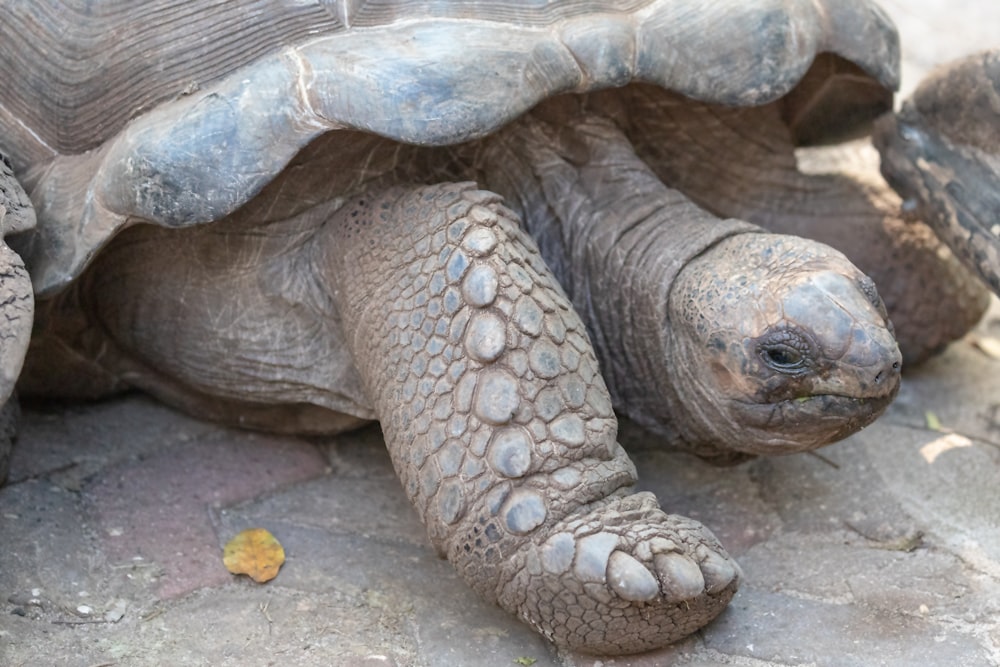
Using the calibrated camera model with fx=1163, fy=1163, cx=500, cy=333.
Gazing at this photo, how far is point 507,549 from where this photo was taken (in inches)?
81.2

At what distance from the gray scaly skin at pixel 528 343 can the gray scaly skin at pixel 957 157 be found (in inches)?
26.9

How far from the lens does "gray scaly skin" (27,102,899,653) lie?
206 cm

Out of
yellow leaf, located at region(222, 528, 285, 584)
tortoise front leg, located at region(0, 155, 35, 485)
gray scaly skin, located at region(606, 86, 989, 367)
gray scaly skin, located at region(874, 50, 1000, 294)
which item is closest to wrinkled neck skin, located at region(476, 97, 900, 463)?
gray scaly skin, located at region(606, 86, 989, 367)

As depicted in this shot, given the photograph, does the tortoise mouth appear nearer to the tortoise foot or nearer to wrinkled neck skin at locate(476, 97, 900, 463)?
wrinkled neck skin at locate(476, 97, 900, 463)

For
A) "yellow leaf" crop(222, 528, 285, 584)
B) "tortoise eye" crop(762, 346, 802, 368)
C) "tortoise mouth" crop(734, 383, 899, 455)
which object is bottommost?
"yellow leaf" crop(222, 528, 285, 584)

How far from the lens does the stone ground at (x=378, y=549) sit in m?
2.15

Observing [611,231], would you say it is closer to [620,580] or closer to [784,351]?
[784,351]

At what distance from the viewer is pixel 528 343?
2141 mm

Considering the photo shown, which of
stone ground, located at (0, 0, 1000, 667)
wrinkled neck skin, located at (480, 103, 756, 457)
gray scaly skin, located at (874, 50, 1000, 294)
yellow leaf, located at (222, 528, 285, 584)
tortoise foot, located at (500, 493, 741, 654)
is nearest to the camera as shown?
tortoise foot, located at (500, 493, 741, 654)

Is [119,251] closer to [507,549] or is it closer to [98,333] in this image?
[98,333]

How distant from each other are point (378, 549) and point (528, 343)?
64 cm

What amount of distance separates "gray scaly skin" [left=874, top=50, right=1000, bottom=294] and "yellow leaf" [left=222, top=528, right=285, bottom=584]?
5.84 feet

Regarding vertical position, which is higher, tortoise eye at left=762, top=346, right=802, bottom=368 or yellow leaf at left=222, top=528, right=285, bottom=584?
tortoise eye at left=762, top=346, right=802, bottom=368

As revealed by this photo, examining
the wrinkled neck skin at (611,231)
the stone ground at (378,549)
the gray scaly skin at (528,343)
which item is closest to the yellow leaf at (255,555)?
the stone ground at (378,549)
